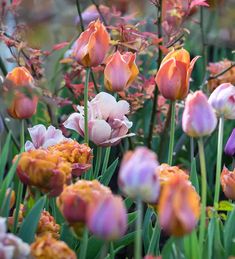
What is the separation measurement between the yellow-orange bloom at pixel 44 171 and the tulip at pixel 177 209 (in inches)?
9.0

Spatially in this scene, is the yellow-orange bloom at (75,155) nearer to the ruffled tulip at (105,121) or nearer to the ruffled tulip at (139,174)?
the ruffled tulip at (105,121)

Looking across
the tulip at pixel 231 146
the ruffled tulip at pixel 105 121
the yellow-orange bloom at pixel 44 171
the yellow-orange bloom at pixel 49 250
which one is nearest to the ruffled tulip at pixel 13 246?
the yellow-orange bloom at pixel 49 250

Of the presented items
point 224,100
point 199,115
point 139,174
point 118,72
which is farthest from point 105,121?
point 139,174

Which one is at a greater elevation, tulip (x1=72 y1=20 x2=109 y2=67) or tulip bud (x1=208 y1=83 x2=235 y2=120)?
tulip (x1=72 y1=20 x2=109 y2=67)

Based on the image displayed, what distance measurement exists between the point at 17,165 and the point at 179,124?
3.70 ft

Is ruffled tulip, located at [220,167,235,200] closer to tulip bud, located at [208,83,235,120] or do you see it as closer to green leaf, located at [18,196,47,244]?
tulip bud, located at [208,83,235,120]

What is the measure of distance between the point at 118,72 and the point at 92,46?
0.25 feet

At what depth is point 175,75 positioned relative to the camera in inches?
44.0

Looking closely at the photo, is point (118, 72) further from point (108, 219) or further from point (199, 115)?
point (108, 219)

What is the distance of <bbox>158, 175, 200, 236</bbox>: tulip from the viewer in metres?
0.70

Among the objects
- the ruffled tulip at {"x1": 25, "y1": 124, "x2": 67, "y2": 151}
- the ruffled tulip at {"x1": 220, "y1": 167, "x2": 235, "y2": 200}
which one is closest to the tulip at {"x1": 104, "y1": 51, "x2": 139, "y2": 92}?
the ruffled tulip at {"x1": 25, "y1": 124, "x2": 67, "y2": 151}

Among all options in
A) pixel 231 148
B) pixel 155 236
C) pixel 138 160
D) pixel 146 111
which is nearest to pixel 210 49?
pixel 146 111

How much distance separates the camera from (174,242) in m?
0.92

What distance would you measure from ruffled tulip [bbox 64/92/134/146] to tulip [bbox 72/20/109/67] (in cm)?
6
